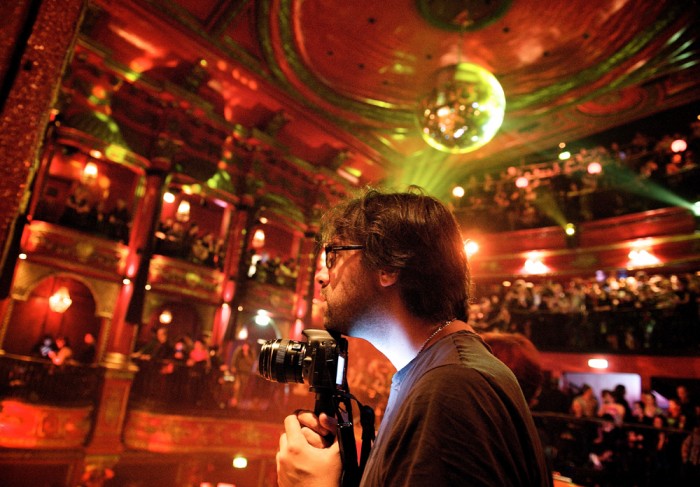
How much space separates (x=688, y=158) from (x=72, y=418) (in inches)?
534

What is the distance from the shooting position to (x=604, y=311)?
10.3 m

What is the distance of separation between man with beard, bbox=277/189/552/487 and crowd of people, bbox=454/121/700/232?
35.3 feet

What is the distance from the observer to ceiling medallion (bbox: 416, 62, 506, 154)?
183 inches

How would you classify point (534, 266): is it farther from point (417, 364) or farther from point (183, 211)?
point (417, 364)

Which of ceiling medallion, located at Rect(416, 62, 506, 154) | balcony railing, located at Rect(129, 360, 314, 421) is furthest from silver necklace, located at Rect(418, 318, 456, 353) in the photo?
balcony railing, located at Rect(129, 360, 314, 421)

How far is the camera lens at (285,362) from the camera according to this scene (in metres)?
1.47

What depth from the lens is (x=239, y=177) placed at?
11758 millimetres

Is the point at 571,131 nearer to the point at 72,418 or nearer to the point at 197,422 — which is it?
the point at 197,422

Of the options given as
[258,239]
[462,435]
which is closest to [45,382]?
[258,239]

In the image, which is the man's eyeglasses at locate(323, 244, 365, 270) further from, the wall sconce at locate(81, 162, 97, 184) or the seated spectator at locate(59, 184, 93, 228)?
the wall sconce at locate(81, 162, 97, 184)

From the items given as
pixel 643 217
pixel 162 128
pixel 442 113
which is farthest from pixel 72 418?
pixel 643 217

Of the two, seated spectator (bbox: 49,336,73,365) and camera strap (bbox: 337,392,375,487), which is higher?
camera strap (bbox: 337,392,375,487)

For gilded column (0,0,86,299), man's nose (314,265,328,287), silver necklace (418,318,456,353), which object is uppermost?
gilded column (0,0,86,299)

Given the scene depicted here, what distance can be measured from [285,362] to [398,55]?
7921mm
